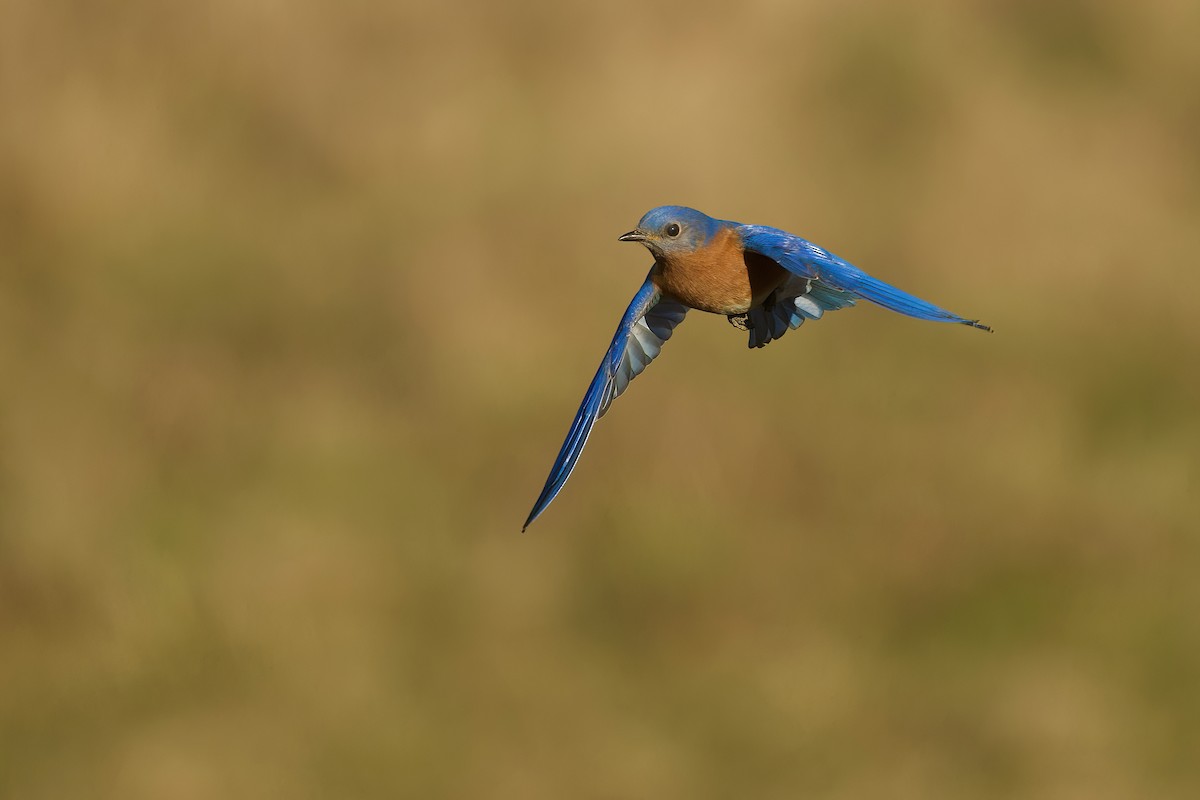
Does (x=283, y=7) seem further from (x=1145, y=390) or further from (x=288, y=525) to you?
(x=1145, y=390)

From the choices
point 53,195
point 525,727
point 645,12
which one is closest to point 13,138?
point 53,195

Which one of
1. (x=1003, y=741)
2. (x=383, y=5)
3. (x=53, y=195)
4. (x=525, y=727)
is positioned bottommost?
(x=525, y=727)

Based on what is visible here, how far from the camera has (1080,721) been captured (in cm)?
1880

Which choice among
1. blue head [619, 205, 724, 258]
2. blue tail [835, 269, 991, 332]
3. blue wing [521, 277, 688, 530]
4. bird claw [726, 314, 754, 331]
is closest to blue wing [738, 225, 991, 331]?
blue tail [835, 269, 991, 332]

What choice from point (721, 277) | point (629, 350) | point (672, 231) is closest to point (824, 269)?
point (721, 277)

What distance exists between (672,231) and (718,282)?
23 centimetres

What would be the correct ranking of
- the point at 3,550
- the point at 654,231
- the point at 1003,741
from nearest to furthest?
the point at 654,231 < the point at 3,550 < the point at 1003,741

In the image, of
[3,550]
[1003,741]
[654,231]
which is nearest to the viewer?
[654,231]

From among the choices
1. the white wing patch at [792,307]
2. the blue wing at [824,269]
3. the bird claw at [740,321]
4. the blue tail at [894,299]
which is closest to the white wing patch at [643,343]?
the bird claw at [740,321]

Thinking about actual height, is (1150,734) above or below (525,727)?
above

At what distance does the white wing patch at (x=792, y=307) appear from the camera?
17.7 ft

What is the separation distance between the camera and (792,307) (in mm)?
5781

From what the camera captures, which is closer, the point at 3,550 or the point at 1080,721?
the point at 3,550

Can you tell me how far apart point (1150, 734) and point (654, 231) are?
601 inches
